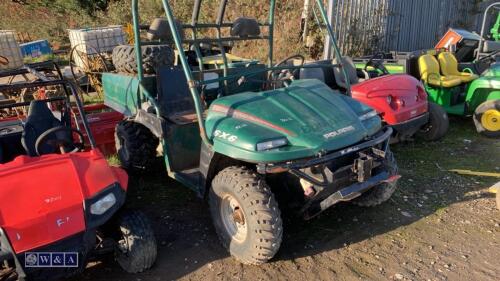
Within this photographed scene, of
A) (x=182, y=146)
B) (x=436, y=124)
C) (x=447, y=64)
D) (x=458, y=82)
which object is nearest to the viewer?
(x=182, y=146)

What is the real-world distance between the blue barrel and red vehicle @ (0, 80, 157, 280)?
1117 centimetres

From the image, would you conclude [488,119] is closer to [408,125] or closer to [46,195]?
[408,125]

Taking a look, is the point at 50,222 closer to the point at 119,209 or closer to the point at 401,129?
the point at 119,209

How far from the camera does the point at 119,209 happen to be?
2988 millimetres

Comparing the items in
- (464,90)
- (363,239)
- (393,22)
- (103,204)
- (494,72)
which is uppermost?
(393,22)

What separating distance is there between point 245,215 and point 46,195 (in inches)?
49.0

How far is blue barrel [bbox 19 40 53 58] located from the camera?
1293 cm

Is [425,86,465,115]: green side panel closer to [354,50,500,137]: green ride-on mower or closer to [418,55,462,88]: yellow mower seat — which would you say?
[354,50,500,137]: green ride-on mower

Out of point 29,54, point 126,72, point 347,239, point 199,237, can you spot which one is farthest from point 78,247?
point 29,54

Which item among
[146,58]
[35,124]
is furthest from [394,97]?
[35,124]

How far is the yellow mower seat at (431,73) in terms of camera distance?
6117 millimetres

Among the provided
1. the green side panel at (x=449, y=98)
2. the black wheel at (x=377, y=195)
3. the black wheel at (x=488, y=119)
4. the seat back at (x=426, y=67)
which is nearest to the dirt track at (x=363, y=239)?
the black wheel at (x=377, y=195)

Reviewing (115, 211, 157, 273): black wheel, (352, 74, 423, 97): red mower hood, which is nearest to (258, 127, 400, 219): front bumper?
(115, 211, 157, 273): black wheel

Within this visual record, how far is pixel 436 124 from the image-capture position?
5.38m
